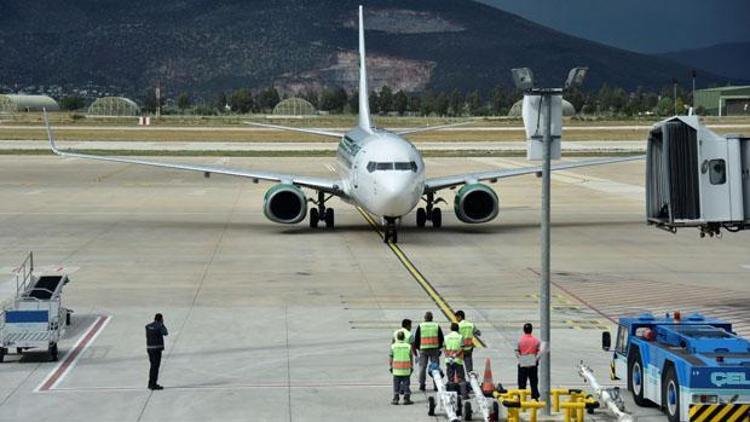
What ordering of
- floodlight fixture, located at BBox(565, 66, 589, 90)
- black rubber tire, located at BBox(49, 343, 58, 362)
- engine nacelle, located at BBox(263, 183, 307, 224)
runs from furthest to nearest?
engine nacelle, located at BBox(263, 183, 307, 224), black rubber tire, located at BBox(49, 343, 58, 362), floodlight fixture, located at BBox(565, 66, 589, 90)

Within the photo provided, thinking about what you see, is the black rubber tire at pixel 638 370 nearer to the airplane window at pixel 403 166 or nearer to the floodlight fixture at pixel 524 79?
the floodlight fixture at pixel 524 79

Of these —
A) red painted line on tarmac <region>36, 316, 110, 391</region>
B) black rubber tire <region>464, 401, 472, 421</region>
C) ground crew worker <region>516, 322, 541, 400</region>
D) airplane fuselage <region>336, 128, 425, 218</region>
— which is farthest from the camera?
airplane fuselage <region>336, 128, 425, 218</region>

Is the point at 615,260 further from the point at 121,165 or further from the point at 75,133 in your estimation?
the point at 75,133

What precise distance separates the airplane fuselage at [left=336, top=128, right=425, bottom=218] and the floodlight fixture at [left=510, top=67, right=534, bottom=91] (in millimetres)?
19969

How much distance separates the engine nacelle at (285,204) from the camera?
46250mm

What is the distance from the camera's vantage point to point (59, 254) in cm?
4047

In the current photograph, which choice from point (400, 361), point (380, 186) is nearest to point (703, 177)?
point (400, 361)

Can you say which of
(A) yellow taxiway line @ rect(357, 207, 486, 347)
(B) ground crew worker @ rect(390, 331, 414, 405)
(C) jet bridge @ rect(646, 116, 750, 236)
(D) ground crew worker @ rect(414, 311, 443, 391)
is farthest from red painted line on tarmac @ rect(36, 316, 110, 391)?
(C) jet bridge @ rect(646, 116, 750, 236)

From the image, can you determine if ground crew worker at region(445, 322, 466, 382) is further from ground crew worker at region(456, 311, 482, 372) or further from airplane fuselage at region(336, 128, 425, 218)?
airplane fuselage at region(336, 128, 425, 218)

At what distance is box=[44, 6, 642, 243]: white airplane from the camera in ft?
134

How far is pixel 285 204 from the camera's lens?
46625 millimetres

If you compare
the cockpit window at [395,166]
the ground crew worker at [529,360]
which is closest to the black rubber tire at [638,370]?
the ground crew worker at [529,360]

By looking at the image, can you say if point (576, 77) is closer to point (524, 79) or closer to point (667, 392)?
point (524, 79)

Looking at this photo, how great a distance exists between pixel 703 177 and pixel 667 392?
380 inches
